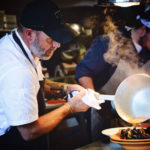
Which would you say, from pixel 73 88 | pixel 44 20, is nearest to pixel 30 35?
pixel 44 20

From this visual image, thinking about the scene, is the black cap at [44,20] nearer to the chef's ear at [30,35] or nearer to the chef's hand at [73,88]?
the chef's ear at [30,35]

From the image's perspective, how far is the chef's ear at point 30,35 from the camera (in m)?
1.75

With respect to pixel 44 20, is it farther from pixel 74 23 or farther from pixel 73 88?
pixel 74 23

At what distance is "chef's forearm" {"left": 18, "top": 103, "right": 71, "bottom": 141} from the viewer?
1.59m

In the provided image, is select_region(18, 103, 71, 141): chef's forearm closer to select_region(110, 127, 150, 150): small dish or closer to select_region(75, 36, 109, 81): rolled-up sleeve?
select_region(110, 127, 150, 150): small dish

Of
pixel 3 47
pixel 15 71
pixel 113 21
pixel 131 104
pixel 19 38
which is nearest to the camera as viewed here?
pixel 15 71

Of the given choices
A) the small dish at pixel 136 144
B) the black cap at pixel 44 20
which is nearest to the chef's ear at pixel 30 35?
the black cap at pixel 44 20

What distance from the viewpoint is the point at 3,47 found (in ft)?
5.40

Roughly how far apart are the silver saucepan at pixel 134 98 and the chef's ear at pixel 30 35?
0.80 metres

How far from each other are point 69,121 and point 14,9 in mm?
2011

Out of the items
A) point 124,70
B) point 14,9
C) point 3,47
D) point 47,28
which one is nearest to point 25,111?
point 3,47

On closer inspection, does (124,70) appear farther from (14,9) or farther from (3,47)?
(14,9)

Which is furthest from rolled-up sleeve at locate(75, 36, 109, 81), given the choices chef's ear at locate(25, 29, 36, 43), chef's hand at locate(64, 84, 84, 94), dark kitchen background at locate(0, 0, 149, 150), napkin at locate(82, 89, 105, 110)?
chef's ear at locate(25, 29, 36, 43)

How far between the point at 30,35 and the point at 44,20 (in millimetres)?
168
